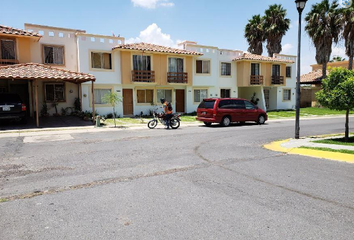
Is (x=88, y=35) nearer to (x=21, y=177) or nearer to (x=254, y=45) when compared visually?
(x=21, y=177)

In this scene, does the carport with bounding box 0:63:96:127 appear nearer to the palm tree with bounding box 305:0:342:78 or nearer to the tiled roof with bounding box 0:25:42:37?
the tiled roof with bounding box 0:25:42:37

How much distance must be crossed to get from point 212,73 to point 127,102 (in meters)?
9.26

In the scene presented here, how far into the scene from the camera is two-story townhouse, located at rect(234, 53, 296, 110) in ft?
95.3

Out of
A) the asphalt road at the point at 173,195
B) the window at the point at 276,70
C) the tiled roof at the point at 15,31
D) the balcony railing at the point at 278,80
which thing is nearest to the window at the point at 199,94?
the balcony railing at the point at 278,80

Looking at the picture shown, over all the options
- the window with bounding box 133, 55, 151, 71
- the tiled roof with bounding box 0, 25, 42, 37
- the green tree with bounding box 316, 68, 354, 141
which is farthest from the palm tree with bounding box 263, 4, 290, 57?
the tiled roof with bounding box 0, 25, 42, 37

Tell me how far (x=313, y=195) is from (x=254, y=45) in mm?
34167

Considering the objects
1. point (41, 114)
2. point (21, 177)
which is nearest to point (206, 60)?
point (41, 114)

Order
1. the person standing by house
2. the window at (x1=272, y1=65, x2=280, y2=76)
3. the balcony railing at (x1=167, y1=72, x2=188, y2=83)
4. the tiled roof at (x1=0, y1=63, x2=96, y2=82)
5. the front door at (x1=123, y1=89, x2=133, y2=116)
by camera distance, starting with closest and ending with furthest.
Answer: the tiled roof at (x1=0, y1=63, x2=96, y2=82)
the person standing by house
the front door at (x1=123, y1=89, x2=133, y2=116)
the balcony railing at (x1=167, y1=72, x2=188, y2=83)
the window at (x1=272, y1=65, x2=280, y2=76)

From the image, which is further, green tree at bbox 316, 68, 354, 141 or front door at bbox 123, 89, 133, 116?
front door at bbox 123, 89, 133, 116

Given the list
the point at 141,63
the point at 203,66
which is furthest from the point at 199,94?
the point at 141,63

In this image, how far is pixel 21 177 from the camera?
6.01 m

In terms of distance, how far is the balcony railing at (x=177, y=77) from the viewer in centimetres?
2480

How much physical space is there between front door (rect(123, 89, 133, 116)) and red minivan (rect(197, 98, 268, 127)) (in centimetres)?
872

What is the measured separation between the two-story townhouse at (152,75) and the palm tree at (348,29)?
17.3 m
